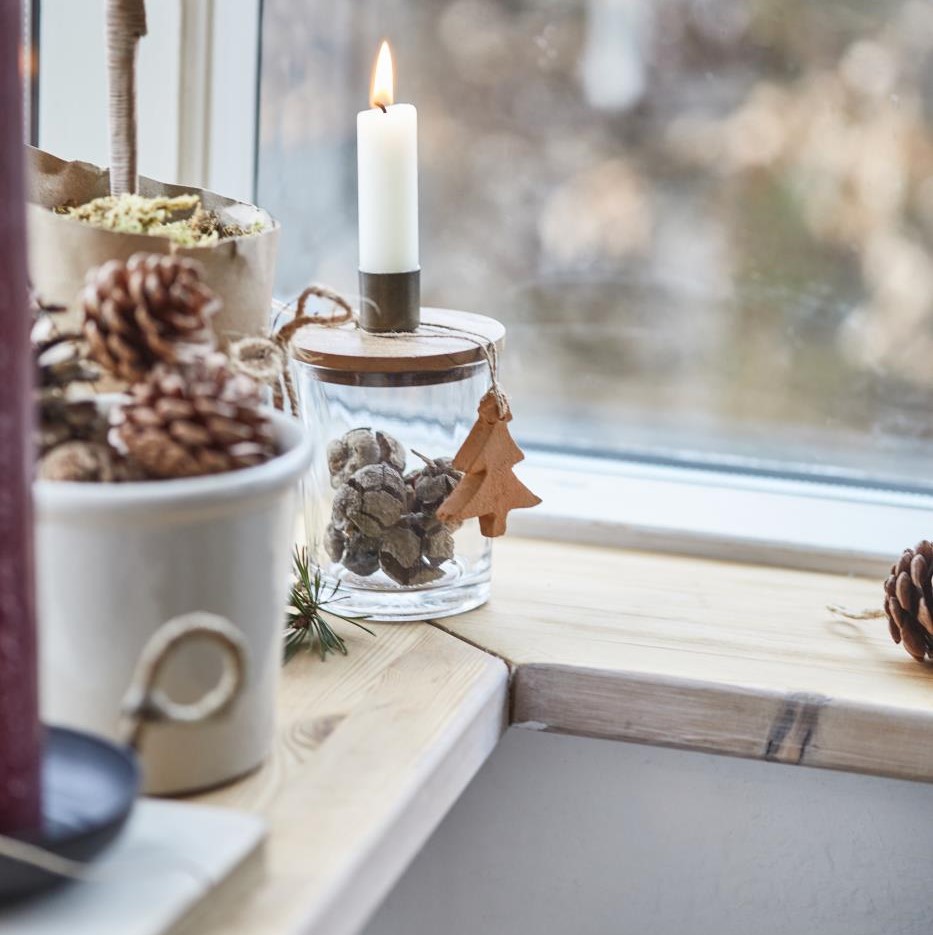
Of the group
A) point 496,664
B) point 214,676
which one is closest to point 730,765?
point 496,664

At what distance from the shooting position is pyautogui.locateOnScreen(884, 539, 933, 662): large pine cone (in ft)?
2.69

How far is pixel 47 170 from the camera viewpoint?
78 centimetres

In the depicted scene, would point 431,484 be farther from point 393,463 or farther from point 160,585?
point 160,585

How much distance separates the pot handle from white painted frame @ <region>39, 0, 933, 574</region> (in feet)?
1.87

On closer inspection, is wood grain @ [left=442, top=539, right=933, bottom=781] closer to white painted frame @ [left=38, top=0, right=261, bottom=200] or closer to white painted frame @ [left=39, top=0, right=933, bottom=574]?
white painted frame @ [left=39, top=0, right=933, bottom=574]

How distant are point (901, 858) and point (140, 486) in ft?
2.02

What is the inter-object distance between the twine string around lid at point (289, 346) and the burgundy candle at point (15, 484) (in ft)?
0.67

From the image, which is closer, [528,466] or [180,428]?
[180,428]

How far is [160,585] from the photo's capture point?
54 cm

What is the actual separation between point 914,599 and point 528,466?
1.29ft

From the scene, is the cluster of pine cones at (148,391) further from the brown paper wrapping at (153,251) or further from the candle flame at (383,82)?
the candle flame at (383,82)

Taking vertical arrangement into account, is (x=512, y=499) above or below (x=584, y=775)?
above

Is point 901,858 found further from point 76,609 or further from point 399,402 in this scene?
point 76,609

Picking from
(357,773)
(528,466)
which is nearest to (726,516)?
(528,466)
